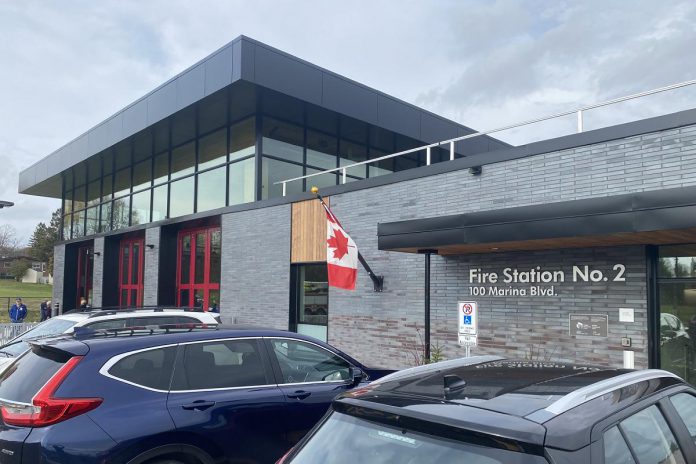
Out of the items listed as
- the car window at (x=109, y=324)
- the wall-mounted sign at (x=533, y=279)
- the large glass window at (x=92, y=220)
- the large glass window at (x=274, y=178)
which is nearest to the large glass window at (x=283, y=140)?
the large glass window at (x=274, y=178)

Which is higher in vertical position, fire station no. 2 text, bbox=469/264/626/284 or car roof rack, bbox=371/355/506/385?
fire station no. 2 text, bbox=469/264/626/284

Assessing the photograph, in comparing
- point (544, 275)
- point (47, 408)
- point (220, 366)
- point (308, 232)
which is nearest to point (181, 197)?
Answer: point (308, 232)

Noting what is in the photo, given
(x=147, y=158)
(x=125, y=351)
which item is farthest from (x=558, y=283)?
(x=147, y=158)

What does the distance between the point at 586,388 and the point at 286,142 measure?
49.2 feet

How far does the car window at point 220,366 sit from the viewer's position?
192 inches

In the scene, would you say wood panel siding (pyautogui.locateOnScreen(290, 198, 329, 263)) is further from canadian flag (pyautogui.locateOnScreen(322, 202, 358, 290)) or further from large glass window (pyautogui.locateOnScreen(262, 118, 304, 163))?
large glass window (pyautogui.locateOnScreen(262, 118, 304, 163))

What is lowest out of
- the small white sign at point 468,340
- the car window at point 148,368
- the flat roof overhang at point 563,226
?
the small white sign at point 468,340

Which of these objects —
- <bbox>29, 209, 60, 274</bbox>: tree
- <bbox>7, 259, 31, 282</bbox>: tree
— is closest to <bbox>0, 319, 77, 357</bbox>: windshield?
<bbox>29, 209, 60, 274</bbox>: tree

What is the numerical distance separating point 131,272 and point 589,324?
17.7m

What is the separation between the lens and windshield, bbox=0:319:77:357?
9.09 m

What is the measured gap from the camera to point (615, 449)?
94.3 inches

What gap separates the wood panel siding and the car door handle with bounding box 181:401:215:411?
863 cm

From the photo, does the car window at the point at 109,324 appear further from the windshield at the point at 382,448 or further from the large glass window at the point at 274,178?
the windshield at the point at 382,448

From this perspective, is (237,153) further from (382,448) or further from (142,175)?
(382,448)
